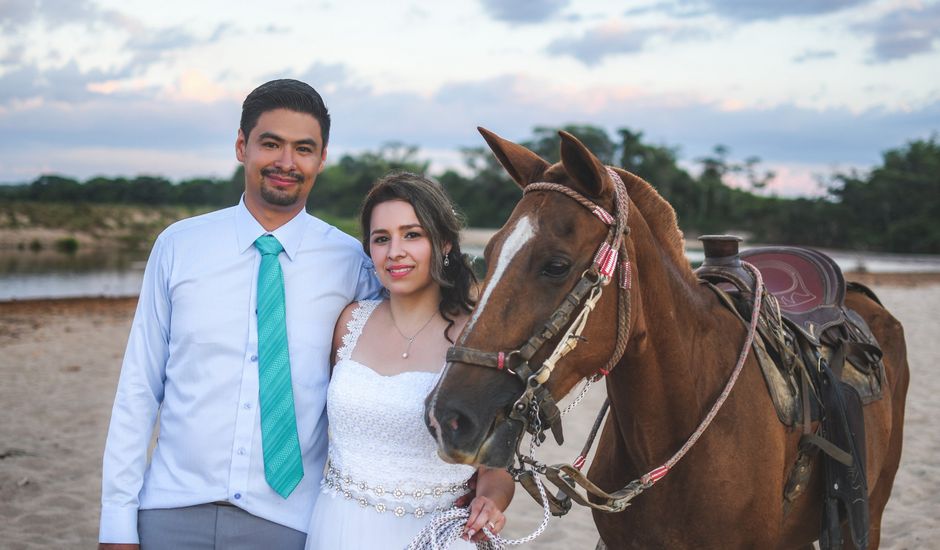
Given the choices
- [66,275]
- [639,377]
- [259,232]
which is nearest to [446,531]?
[639,377]

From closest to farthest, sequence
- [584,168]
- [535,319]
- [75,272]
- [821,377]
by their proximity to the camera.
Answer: [535,319], [584,168], [821,377], [75,272]

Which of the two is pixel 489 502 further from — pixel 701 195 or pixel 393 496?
pixel 701 195

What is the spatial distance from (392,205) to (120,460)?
3.86 ft

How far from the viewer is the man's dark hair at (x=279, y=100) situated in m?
2.29

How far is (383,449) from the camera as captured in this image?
7.39ft

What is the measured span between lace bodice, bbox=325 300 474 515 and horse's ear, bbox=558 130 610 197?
2.64 feet

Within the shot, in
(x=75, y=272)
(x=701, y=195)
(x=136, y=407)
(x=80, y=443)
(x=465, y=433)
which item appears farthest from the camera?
(x=701, y=195)

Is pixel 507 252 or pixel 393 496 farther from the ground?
pixel 507 252

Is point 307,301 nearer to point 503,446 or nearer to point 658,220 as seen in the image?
point 503,446

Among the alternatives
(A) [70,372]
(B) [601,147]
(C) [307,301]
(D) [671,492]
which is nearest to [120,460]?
(C) [307,301]

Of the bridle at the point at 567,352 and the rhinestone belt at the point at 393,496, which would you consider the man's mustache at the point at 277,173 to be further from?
the rhinestone belt at the point at 393,496

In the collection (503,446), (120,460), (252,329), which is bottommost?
(120,460)

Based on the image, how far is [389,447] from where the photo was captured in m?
2.25

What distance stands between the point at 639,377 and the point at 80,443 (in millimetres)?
6453
